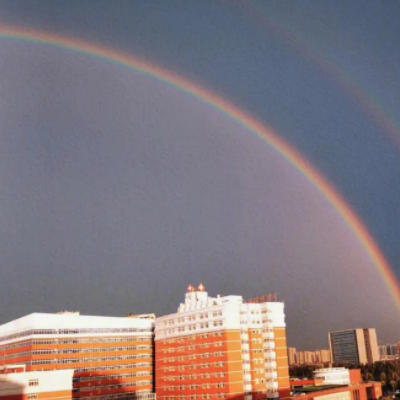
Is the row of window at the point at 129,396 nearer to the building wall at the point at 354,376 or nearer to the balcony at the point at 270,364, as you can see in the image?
the balcony at the point at 270,364

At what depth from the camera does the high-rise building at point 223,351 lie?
3775 centimetres

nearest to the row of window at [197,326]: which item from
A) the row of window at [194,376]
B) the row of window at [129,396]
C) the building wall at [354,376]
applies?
the row of window at [194,376]

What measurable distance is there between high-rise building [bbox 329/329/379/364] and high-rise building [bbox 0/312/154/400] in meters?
96.5

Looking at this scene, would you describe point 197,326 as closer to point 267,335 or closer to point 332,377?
point 267,335

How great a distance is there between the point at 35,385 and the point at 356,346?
11761 centimetres

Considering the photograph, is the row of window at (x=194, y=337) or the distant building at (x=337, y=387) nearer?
the row of window at (x=194, y=337)

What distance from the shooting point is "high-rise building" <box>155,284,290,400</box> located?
37750 millimetres

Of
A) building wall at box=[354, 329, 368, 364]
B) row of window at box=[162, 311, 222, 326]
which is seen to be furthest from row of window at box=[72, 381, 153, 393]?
building wall at box=[354, 329, 368, 364]

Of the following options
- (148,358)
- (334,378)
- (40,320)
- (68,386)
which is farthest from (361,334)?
(68,386)

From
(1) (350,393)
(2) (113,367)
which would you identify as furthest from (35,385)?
(1) (350,393)

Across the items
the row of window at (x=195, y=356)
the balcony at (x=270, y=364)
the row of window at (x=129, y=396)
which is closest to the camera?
the row of window at (x=195, y=356)

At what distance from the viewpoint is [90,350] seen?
140 ft

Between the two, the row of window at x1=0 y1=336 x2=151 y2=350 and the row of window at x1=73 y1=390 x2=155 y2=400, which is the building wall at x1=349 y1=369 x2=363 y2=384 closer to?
the row of window at x1=73 y1=390 x2=155 y2=400

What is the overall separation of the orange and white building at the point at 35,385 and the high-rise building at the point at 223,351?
→ 13.9m
